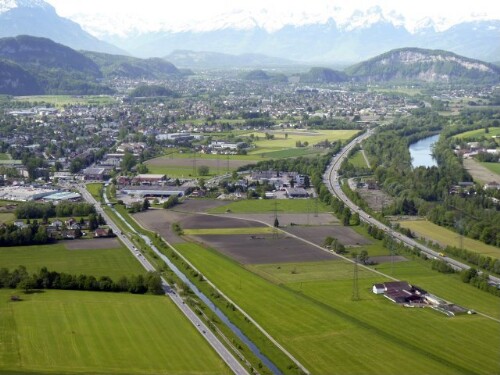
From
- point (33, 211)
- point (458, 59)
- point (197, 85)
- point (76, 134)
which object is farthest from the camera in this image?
point (458, 59)

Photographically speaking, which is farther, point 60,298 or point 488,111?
point 488,111

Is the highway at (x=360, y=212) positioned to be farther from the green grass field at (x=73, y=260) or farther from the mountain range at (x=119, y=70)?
the mountain range at (x=119, y=70)

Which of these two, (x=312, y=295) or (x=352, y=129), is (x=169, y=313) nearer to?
(x=312, y=295)

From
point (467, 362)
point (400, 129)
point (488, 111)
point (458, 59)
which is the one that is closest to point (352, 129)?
point (400, 129)

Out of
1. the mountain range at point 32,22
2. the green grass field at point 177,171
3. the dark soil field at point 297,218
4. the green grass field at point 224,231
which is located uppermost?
the mountain range at point 32,22

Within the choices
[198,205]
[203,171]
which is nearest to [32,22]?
[203,171]

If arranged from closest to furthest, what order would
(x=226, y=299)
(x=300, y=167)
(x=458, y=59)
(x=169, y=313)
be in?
(x=169, y=313) < (x=226, y=299) < (x=300, y=167) < (x=458, y=59)

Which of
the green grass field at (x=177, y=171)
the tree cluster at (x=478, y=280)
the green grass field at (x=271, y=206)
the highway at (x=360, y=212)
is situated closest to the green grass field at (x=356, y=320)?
the tree cluster at (x=478, y=280)
